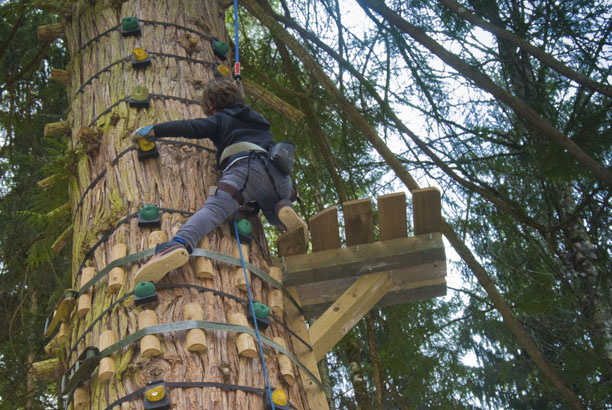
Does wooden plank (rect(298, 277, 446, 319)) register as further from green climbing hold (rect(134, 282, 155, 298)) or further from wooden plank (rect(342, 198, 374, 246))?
green climbing hold (rect(134, 282, 155, 298))

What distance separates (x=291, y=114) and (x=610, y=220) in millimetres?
3263

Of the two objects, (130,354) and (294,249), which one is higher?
(294,249)

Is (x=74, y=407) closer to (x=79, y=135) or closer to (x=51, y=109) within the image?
(x=79, y=135)

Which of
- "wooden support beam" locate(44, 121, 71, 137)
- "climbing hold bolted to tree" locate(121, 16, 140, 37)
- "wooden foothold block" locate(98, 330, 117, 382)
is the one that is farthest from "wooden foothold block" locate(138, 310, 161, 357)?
"climbing hold bolted to tree" locate(121, 16, 140, 37)

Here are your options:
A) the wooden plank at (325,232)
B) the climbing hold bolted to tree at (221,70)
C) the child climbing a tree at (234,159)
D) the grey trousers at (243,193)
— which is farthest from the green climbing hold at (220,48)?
the wooden plank at (325,232)

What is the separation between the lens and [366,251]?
3998mm

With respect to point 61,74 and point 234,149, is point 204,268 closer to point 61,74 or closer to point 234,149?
point 234,149

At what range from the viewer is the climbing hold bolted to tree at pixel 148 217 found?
3.14 m

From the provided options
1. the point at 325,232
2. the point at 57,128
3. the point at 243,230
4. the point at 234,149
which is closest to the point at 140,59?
the point at 57,128

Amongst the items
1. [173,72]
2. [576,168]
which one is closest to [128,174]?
[173,72]

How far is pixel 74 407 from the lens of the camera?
2.75 meters

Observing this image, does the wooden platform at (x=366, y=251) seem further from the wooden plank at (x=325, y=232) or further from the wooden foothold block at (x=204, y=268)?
the wooden foothold block at (x=204, y=268)

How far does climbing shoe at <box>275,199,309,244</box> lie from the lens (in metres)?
3.50

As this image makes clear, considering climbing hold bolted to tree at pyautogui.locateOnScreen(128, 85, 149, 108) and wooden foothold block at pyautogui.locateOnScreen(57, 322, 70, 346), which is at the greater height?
climbing hold bolted to tree at pyautogui.locateOnScreen(128, 85, 149, 108)
